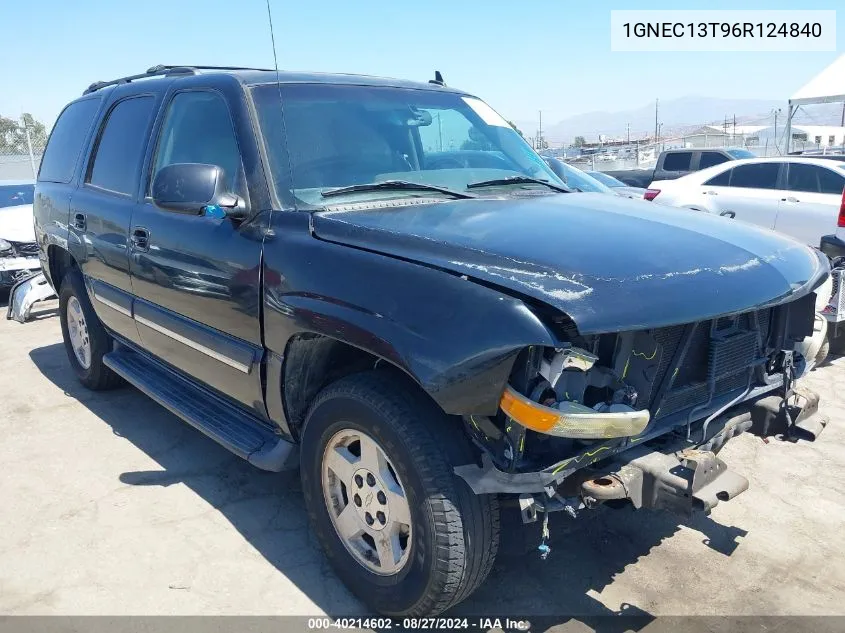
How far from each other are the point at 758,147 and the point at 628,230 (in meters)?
30.1

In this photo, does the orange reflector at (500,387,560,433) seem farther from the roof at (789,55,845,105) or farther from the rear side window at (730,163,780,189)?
the roof at (789,55,845,105)

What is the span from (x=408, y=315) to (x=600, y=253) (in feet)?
2.24

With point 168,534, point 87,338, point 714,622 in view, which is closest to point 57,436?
point 87,338

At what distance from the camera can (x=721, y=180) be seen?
34.5ft

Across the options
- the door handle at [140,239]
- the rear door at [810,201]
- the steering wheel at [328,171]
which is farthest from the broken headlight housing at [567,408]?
the rear door at [810,201]

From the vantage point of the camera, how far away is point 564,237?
253 cm

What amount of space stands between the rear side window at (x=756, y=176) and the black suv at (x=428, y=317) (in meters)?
7.33

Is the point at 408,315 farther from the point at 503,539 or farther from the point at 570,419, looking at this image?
the point at 503,539

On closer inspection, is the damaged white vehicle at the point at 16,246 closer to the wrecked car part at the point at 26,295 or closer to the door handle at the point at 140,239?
the wrecked car part at the point at 26,295

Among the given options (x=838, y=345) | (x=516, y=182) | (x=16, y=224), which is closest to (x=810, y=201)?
(x=838, y=345)

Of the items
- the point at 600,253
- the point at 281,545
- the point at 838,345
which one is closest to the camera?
the point at 600,253

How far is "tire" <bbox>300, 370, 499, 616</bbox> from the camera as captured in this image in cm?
236

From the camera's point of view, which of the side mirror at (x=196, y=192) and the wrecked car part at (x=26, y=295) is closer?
the side mirror at (x=196, y=192)

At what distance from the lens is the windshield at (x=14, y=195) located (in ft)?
32.3
